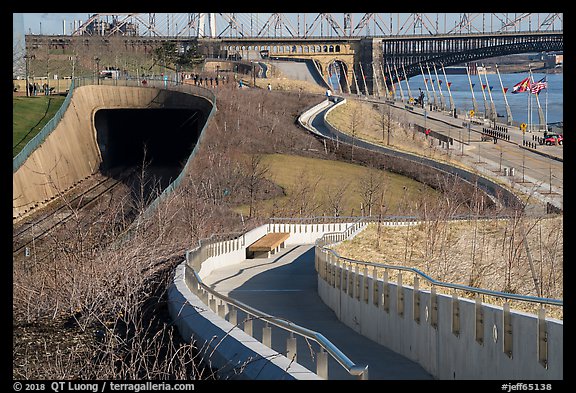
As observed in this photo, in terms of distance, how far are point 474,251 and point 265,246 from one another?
766 centimetres

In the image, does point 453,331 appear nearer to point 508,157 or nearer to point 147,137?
point 147,137

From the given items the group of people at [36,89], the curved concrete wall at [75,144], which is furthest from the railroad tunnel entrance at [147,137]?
the group of people at [36,89]

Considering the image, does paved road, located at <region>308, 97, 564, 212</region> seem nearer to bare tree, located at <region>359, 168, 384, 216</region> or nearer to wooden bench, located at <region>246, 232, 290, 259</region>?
bare tree, located at <region>359, 168, 384, 216</region>

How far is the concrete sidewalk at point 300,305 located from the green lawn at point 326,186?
962 cm

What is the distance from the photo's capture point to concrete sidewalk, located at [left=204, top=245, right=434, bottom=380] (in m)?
17.0

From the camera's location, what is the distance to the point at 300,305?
2694 cm

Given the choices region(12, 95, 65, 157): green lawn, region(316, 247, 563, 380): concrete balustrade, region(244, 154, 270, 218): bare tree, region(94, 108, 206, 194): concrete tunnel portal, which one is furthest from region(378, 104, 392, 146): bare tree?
region(316, 247, 563, 380): concrete balustrade

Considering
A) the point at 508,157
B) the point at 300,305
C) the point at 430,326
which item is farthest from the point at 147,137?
the point at 430,326

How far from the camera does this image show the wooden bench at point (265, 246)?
126 feet

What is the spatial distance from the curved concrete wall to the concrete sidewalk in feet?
30.0

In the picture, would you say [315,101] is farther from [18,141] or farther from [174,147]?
[18,141]

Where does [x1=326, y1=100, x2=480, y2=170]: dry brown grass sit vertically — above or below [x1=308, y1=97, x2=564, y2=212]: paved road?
above

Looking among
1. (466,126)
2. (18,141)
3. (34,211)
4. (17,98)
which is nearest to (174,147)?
(17,98)
